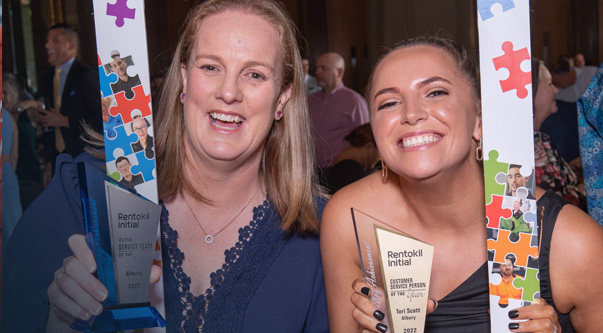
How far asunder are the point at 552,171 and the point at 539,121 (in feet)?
2.96

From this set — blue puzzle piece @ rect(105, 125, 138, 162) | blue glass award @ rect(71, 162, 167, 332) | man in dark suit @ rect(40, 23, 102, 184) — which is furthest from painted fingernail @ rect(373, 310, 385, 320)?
man in dark suit @ rect(40, 23, 102, 184)

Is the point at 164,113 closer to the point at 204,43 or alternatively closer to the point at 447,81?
the point at 204,43

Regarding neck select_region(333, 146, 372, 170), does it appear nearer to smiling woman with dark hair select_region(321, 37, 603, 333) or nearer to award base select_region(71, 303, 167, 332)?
smiling woman with dark hair select_region(321, 37, 603, 333)

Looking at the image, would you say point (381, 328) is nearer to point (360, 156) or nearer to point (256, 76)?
point (256, 76)

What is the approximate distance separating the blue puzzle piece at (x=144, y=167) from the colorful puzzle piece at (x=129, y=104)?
0.09 meters

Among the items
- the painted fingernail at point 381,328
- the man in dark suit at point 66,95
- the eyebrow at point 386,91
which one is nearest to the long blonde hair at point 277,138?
the eyebrow at point 386,91

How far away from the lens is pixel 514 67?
4.22 ft

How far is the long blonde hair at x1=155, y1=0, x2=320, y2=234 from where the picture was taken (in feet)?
6.22

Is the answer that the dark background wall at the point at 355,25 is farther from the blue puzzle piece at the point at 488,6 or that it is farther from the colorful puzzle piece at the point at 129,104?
the blue puzzle piece at the point at 488,6

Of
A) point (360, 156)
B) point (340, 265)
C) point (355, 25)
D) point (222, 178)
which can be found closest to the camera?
point (340, 265)

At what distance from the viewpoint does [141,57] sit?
1.44 meters

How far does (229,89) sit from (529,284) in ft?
3.18

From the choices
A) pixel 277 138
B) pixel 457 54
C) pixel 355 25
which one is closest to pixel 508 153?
pixel 457 54

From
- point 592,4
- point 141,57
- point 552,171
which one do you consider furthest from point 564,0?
point 141,57
